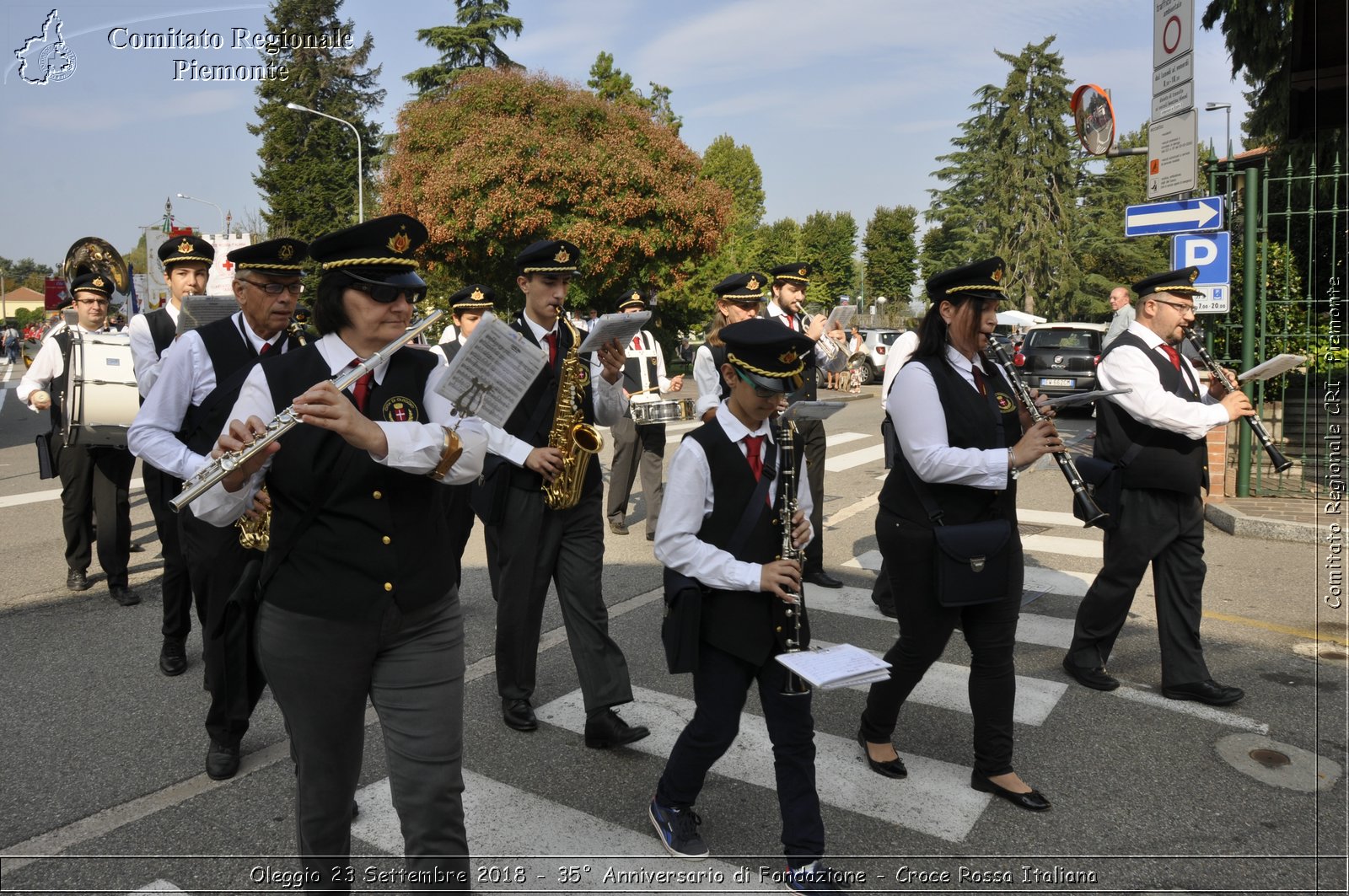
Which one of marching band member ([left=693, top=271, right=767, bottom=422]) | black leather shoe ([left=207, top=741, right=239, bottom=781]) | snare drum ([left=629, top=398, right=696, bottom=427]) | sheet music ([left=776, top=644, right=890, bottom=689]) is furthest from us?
marching band member ([left=693, top=271, right=767, bottom=422])

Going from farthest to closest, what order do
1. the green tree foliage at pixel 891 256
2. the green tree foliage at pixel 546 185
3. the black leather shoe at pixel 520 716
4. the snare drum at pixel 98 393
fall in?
1. the green tree foliage at pixel 891 256
2. the green tree foliage at pixel 546 185
3. the snare drum at pixel 98 393
4. the black leather shoe at pixel 520 716

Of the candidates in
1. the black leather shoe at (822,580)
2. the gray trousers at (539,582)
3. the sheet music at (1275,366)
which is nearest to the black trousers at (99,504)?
the gray trousers at (539,582)

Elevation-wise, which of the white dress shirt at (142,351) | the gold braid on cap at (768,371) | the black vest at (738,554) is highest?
the white dress shirt at (142,351)

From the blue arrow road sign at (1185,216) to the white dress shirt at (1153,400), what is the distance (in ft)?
16.8

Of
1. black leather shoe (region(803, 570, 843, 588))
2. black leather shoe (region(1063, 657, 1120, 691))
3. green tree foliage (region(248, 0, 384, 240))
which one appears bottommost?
black leather shoe (region(1063, 657, 1120, 691))

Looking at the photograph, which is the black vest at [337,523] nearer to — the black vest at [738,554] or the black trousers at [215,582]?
the black vest at [738,554]

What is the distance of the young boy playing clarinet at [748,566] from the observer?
11.1ft

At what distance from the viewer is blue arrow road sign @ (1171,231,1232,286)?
9.73 metres

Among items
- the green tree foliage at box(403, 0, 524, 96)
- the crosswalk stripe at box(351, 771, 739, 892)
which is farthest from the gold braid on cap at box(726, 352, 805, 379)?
the green tree foliage at box(403, 0, 524, 96)

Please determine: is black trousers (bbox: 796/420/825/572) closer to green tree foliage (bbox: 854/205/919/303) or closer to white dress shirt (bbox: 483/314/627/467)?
white dress shirt (bbox: 483/314/627/467)

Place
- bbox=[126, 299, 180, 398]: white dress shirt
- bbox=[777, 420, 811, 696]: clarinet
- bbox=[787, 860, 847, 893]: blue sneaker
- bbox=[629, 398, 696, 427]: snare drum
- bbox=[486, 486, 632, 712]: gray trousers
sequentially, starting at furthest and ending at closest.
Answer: bbox=[629, 398, 696, 427]: snare drum
bbox=[126, 299, 180, 398]: white dress shirt
bbox=[486, 486, 632, 712]: gray trousers
bbox=[777, 420, 811, 696]: clarinet
bbox=[787, 860, 847, 893]: blue sneaker

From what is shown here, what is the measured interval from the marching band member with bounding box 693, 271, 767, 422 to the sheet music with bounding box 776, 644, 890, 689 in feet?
11.1

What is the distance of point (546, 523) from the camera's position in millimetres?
4820

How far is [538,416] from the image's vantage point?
15.9 ft
